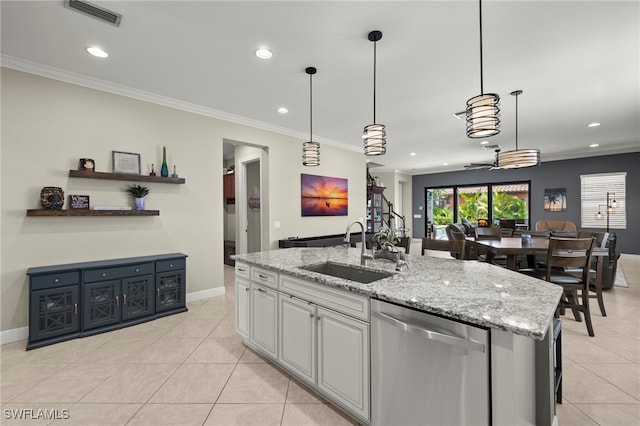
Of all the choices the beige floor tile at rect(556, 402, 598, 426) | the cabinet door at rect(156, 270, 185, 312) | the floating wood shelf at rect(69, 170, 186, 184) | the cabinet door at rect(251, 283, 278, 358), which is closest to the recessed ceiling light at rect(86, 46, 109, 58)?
the floating wood shelf at rect(69, 170, 186, 184)

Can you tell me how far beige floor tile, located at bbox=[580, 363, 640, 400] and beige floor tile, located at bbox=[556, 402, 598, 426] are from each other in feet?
1.80

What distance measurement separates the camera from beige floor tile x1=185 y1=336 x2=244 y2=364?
254 cm

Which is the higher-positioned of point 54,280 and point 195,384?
point 54,280

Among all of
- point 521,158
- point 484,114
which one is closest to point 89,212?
point 484,114

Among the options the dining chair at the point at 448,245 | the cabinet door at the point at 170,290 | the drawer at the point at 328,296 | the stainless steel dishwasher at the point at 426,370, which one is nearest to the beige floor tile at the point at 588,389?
the dining chair at the point at 448,245

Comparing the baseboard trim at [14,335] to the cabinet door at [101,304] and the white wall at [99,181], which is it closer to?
the white wall at [99,181]

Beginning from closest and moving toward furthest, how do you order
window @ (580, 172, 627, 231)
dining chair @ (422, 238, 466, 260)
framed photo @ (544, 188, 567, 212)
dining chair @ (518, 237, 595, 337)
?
dining chair @ (422, 238, 466, 260)
dining chair @ (518, 237, 595, 337)
window @ (580, 172, 627, 231)
framed photo @ (544, 188, 567, 212)

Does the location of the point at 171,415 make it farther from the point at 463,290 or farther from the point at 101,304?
the point at 463,290

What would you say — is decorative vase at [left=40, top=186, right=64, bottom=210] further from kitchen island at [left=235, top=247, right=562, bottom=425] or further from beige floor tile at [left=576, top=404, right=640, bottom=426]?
beige floor tile at [left=576, top=404, right=640, bottom=426]

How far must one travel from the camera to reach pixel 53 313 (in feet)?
9.16

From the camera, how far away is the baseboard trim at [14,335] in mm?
2816

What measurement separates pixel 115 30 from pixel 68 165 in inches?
65.0

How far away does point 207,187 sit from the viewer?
4277mm

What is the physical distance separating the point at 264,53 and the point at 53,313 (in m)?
3.31
